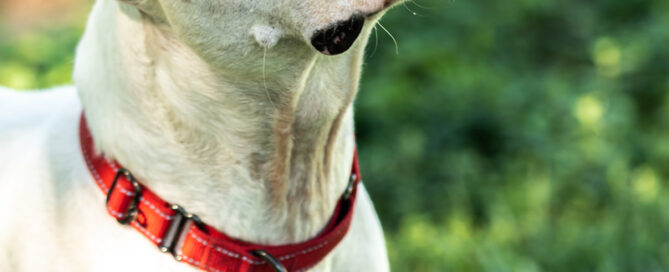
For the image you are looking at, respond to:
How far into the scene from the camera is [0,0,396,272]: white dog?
2195mm

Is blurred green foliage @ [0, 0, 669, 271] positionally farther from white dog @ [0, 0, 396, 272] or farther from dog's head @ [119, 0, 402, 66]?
dog's head @ [119, 0, 402, 66]

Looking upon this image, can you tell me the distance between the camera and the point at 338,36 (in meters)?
2.06

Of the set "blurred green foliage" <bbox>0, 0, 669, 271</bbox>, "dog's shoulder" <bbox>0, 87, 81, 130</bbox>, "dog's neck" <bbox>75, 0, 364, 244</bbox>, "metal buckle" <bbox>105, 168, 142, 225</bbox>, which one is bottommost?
"blurred green foliage" <bbox>0, 0, 669, 271</bbox>

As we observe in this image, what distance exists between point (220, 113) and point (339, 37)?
401mm

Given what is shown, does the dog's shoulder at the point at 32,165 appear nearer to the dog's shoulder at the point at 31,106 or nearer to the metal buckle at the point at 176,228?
the dog's shoulder at the point at 31,106

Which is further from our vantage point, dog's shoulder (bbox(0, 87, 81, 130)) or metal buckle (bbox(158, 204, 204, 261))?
dog's shoulder (bbox(0, 87, 81, 130))

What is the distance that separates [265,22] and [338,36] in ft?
0.57

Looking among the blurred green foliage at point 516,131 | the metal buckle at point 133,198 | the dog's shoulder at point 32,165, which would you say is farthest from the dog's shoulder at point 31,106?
the blurred green foliage at point 516,131

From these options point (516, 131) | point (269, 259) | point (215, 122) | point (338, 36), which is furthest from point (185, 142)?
point (516, 131)

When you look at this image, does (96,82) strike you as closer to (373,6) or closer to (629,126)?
(373,6)

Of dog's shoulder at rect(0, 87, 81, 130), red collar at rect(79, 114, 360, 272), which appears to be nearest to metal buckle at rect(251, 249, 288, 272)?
red collar at rect(79, 114, 360, 272)

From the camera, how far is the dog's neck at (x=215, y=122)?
88.0 inches

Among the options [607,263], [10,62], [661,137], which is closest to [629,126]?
[661,137]

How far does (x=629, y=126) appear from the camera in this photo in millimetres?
5047
